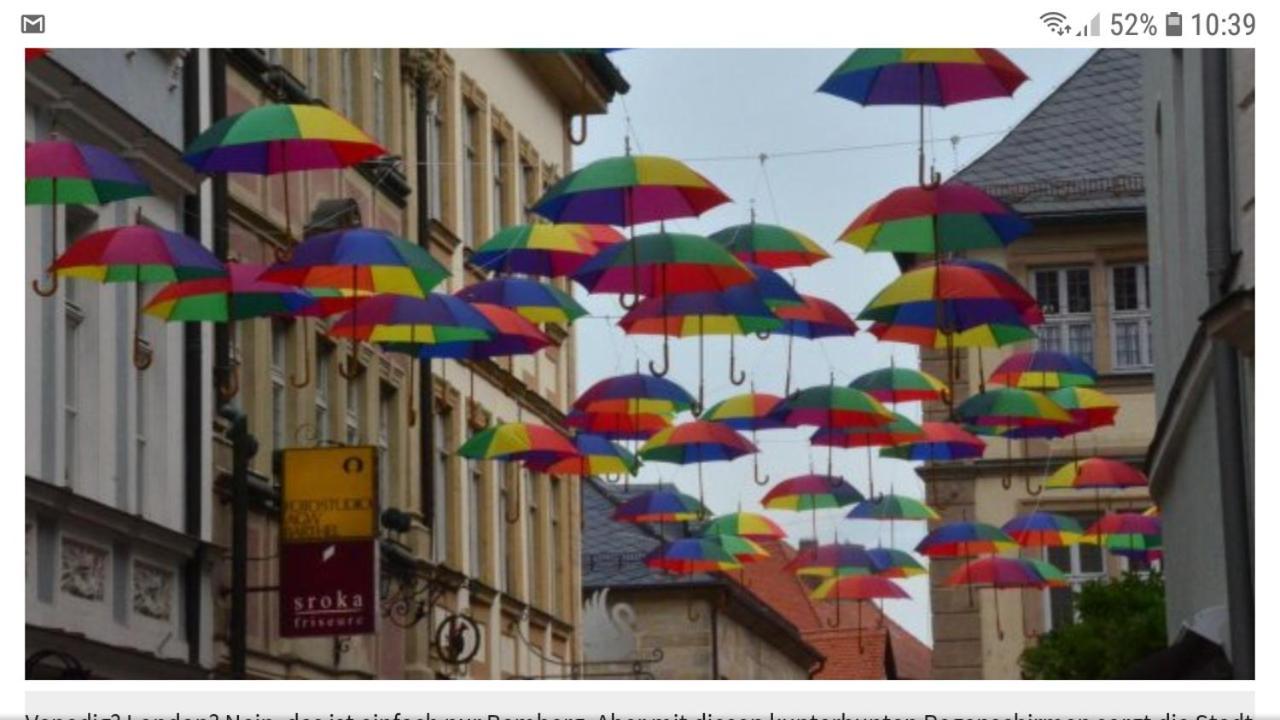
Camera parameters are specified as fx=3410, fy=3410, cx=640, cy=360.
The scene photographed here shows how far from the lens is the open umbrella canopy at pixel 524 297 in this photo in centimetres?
2417

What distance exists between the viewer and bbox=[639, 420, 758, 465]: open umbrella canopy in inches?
1166

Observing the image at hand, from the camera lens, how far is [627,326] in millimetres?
24219

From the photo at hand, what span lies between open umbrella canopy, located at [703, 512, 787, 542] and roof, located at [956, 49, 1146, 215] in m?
11.3

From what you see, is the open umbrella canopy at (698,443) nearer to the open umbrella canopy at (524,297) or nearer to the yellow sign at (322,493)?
the yellow sign at (322,493)

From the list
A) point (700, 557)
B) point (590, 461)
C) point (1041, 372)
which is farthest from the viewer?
point (700, 557)

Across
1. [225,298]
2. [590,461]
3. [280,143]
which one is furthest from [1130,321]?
[280,143]

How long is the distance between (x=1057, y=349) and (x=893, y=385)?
18.1 metres

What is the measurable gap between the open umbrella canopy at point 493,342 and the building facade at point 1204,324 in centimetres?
438

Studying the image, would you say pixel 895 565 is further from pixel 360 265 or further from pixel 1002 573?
pixel 360 265

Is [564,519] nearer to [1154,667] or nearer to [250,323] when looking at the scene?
[250,323]

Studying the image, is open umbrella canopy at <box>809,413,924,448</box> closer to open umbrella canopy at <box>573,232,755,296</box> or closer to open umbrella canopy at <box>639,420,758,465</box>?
open umbrella canopy at <box>639,420,758,465</box>

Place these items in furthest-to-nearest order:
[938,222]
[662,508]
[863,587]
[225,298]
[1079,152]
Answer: [1079,152] < [863,587] < [662,508] < [225,298] < [938,222]

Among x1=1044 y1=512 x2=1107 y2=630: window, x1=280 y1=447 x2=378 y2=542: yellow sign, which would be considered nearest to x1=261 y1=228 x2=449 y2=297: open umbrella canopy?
x1=280 y1=447 x2=378 y2=542: yellow sign

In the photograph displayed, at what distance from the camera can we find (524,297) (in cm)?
2422
